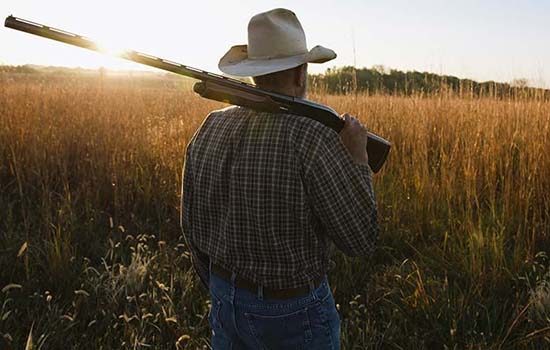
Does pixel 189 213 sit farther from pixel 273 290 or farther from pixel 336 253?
pixel 336 253

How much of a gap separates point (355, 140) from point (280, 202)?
300mm

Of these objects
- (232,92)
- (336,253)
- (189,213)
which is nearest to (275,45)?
(232,92)

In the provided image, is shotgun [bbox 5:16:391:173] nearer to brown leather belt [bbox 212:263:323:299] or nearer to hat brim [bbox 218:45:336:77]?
hat brim [bbox 218:45:336:77]

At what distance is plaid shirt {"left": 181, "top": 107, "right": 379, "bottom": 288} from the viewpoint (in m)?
1.39

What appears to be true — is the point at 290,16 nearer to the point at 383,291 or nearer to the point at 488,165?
the point at 383,291

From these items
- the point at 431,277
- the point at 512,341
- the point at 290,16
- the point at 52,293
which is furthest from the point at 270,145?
the point at 52,293

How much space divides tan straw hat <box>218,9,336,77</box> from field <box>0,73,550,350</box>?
1.36m

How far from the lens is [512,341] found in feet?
8.13

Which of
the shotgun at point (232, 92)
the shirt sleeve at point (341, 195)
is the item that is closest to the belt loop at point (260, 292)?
the shirt sleeve at point (341, 195)

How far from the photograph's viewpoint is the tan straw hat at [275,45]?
146cm

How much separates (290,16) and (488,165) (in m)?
2.94

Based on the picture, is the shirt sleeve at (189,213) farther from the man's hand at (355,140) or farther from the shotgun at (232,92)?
the man's hand at (355,140)

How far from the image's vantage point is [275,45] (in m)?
1.49

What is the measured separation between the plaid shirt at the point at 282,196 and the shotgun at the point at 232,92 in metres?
0.05
